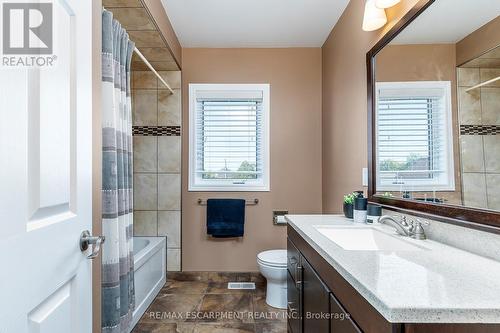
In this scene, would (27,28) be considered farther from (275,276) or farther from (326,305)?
(275,276)

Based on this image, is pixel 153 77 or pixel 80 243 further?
pixel 153 77

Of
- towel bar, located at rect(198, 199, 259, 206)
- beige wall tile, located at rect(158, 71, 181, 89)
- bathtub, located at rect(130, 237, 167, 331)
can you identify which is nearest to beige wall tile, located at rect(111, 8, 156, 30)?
beige wall tile, located at rect(158, 71, 181, 89)

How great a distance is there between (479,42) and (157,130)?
2.60 m

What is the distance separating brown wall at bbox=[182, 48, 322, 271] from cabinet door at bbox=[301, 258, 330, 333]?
150 centimetres

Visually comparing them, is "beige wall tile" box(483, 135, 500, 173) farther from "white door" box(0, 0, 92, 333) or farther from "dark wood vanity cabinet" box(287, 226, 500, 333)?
"white door" box(0, 0, 92, 333)

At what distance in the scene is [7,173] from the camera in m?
0.61

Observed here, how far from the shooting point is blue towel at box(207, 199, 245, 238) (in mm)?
2787

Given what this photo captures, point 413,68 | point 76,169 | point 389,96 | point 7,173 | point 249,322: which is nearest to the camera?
point 7,173

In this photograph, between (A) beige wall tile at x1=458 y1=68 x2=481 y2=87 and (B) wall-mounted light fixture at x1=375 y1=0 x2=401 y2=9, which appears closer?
(A) beige wall tile at x1=458 y1=68 x2=481 y2=87

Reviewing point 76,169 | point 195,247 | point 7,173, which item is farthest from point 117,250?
point 195,247

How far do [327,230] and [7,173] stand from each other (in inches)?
53.8

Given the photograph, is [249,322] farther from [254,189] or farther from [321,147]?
[321,147]

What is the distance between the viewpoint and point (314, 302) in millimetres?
1218

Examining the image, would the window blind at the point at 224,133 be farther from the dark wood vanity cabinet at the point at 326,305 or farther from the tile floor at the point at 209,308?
the dark wood vanity cabinet at the point at 326,305
